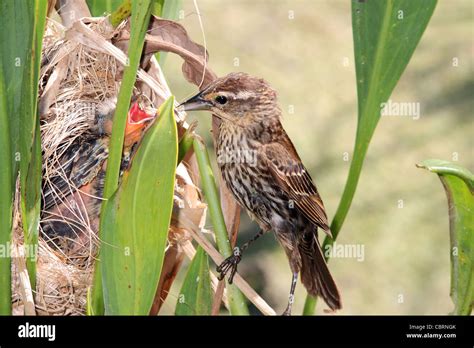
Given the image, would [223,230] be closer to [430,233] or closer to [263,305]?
[263,305]

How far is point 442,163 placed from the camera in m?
1.69

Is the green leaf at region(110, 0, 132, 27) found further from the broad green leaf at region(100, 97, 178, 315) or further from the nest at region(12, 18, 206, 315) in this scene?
the broad green leaf at region(100, 97, 178, 315)

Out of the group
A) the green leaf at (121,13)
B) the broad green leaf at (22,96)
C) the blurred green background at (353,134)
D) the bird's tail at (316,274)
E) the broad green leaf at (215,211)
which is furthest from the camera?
the blurred green background at (353,134)

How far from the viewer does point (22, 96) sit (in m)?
1.74

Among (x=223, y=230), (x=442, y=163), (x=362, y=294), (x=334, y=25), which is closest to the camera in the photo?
(x=442, y=163)

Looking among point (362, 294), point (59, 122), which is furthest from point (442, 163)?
point (362, 294)

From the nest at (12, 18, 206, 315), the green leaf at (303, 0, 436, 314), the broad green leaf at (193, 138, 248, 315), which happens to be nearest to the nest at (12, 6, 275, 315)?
the nest at (12, 18, 206, 315)

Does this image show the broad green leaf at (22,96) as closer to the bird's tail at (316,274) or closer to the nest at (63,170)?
the nest at (63,170)

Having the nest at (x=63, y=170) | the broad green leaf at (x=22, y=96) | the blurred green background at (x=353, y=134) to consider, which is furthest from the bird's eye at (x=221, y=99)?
the blurred green background at (x=353, y=134)

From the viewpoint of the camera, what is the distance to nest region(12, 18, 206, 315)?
6.73 ft

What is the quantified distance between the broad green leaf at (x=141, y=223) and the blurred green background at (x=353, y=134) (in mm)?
2499

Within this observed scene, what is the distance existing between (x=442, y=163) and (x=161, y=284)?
2.47 feet

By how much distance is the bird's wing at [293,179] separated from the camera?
7.39 ft

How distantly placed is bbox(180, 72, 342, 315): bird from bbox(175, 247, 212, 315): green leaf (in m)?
0.26
